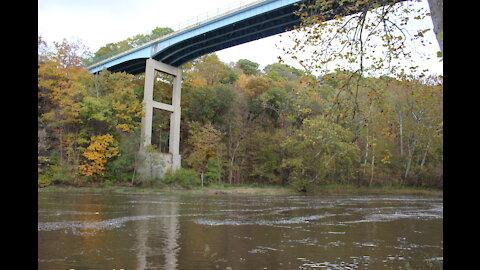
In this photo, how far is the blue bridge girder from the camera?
90.1 ft

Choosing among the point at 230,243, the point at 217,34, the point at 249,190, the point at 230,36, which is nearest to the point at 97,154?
the point at 249,190

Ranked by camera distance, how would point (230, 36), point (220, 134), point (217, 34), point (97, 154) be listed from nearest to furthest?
point (97, 154) < point (217, 34) < point (230, 36) < point (220, 134)

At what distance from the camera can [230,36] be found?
1278 inches

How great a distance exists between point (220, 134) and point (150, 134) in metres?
7.34

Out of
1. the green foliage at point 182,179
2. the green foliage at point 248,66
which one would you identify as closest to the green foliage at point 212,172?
the green foliage at point 182,179

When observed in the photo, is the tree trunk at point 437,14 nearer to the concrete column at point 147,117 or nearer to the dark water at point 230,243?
the dark water at point 230,243

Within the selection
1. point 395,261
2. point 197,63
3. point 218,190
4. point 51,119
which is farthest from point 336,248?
point 197,63

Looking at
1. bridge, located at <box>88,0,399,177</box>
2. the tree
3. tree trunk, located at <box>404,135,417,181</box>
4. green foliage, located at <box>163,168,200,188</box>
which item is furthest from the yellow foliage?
tree trunk, located at <box>404,135,417,181</box>

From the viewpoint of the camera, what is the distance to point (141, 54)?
36.5m

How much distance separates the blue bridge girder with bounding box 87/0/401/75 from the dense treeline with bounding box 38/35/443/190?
3.12 m

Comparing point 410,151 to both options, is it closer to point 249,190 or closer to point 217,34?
point 249,190

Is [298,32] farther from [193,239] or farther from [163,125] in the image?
[163,125]

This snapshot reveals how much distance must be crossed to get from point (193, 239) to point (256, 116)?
34.0 metres
